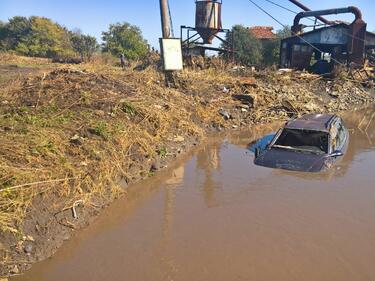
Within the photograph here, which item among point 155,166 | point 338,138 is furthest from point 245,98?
point 155,166

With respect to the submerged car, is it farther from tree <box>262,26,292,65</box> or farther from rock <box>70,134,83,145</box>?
tree <box>262,26,292,65</box>

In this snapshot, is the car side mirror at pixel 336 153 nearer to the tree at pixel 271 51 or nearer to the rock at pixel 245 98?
the rock at pixel 245 98

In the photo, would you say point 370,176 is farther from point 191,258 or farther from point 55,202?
point 55,202

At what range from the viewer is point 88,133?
8.45 meters

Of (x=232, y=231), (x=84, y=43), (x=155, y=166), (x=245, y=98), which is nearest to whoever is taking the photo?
(x=232, y=231)

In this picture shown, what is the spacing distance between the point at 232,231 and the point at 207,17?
2201 centimetres

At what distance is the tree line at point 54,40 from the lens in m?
38.1

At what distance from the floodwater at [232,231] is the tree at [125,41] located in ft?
91.5

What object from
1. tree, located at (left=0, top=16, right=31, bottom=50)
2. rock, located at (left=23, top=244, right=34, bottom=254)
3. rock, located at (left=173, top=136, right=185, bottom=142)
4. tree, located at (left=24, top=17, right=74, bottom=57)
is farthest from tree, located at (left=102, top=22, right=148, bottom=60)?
rock, located at (left=23, top=244, right=34, bottom=254)

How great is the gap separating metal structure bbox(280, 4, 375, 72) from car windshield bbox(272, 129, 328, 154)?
16.1 metres

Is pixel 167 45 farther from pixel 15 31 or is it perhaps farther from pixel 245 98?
pixel 15 31

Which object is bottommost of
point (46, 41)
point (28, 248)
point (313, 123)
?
point (28, 248)

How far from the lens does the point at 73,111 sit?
975 centimetres

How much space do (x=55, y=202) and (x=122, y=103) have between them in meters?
5.12
